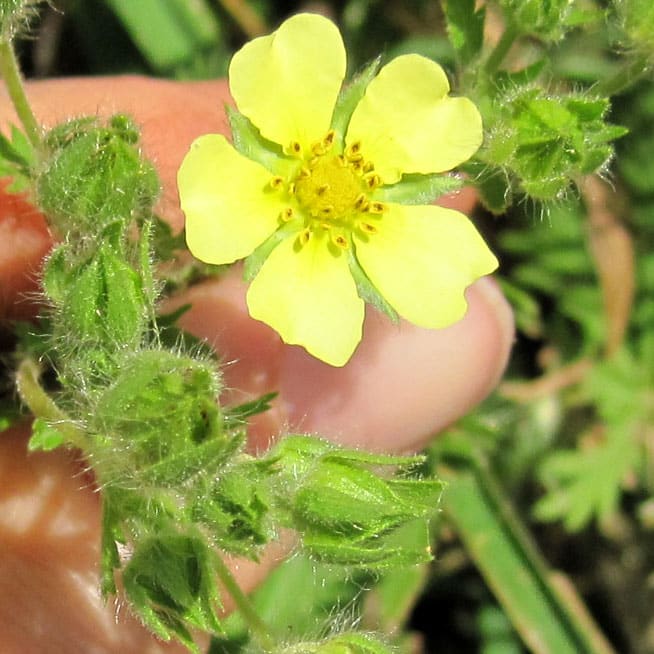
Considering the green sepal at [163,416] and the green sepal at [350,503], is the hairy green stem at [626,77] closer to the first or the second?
the green sepal at [350,503]

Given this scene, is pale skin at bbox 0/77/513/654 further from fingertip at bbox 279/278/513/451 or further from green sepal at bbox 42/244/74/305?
green sepal at bbox 42/244/74/305

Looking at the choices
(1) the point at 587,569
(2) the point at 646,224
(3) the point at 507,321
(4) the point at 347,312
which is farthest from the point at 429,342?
(1) the point at 587,569

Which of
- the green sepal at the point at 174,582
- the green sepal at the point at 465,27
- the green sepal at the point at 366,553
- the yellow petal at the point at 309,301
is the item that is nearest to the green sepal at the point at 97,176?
the yellow petal at the point at 309,301

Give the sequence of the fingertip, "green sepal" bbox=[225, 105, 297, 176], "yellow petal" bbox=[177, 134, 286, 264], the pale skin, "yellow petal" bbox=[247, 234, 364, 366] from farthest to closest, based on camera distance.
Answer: the fingertip → the pale skin → "green sepal" bbox=[225, 105, 297, 176] → "yellow petal" bbox=[247, 234, 364, 366] → "yellow petal" bbox=[177, 134, 286, 264]

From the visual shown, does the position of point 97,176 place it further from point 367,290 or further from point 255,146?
point 367,290

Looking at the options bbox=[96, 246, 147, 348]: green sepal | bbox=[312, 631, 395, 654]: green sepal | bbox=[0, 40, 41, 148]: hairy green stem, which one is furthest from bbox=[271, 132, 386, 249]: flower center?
bbox=[312, 631, 395, 654]: green sepal
